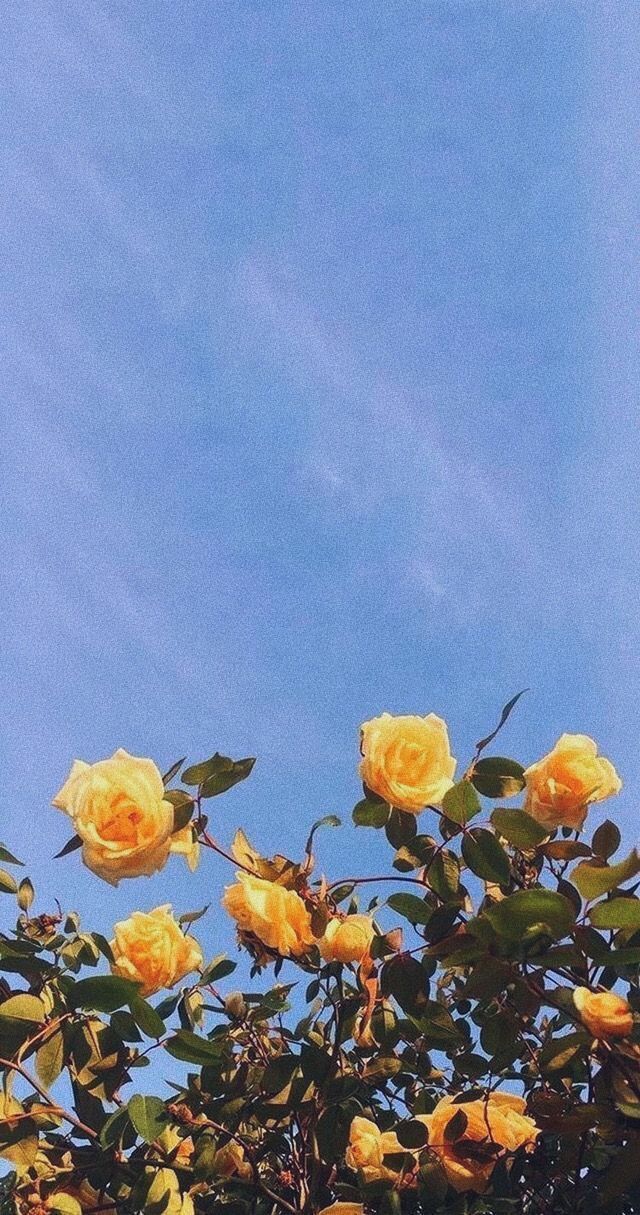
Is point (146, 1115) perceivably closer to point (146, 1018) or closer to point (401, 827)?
point (146, 1018)

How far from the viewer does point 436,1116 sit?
216cm

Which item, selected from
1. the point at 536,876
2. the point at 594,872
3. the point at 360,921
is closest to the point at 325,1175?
the point at 360,921

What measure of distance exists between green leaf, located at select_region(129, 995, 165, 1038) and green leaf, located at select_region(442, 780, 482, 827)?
67cm

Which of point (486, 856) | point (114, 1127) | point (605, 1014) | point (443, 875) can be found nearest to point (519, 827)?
point (486, 856)

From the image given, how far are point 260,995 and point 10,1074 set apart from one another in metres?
0.63

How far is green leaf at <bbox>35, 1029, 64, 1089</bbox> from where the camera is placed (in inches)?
81.4

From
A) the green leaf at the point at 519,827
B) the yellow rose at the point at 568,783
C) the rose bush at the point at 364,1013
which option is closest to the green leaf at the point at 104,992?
the rose bush at the point at 364,1013

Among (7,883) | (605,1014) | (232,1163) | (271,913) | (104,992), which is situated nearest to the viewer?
(605,1014)

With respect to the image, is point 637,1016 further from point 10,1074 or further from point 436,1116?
point 10,1074

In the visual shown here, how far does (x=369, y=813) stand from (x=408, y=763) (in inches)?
6.0

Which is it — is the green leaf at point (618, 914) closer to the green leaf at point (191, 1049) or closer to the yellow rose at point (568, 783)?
the yellow rose at point (568, 783)

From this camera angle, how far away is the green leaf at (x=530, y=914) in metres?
1.90

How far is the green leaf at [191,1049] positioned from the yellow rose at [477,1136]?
17.9 inches

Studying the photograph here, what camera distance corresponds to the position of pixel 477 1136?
212cm
